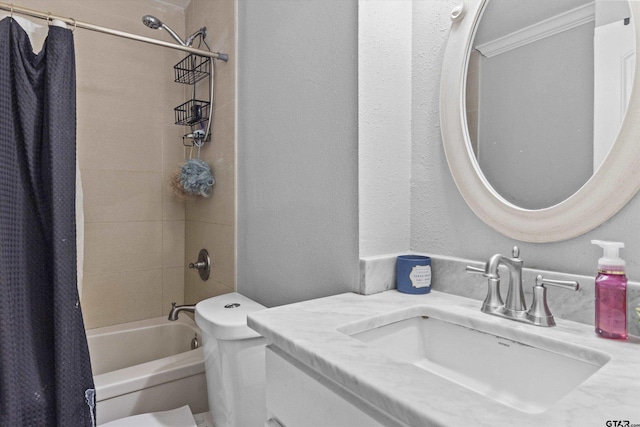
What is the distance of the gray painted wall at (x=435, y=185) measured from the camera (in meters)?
0.84

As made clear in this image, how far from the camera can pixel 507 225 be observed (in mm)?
787

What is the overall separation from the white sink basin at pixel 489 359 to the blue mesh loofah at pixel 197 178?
1.24 meters

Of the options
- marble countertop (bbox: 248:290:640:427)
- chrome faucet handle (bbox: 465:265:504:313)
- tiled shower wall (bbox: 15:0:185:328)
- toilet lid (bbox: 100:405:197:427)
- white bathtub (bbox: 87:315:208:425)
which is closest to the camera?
marble countertop (bbox: 248:290:640:427)

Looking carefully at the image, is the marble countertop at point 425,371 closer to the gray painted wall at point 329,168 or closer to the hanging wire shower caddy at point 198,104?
the gray painted wall at point 329,168


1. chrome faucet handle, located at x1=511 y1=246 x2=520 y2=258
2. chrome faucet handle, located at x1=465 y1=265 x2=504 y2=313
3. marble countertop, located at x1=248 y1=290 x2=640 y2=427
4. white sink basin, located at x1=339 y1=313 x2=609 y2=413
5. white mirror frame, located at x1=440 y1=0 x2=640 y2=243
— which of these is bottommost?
white sink basin, located at x1=339 y1=313 x2=609 y2=413

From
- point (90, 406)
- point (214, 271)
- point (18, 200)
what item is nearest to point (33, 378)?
point (90, 406)

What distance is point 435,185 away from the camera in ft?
3.14

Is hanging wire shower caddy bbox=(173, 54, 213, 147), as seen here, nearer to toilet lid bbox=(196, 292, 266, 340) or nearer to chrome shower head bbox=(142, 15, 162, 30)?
chrome shower head bbox=(142, 15, 162, 30)

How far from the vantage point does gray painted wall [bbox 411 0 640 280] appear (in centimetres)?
84

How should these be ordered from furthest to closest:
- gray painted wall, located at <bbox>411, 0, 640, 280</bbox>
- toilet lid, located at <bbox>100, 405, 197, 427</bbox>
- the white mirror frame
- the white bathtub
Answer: the white bathtub, toilet lid, located at <bbox>100, 405, 197, 427</bbox>, gray painted wall, located at <bbox>411, 0, 640, 280</bbox>, the white mirror frame

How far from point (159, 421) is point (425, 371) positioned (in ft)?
3.29

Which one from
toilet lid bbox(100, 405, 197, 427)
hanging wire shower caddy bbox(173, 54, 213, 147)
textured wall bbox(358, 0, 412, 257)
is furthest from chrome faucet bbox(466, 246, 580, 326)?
hanging wire shower caddy bbox(173, 54, 213, 147)

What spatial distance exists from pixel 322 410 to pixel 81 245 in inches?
42.8

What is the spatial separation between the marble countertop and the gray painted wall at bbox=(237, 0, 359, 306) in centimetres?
21
